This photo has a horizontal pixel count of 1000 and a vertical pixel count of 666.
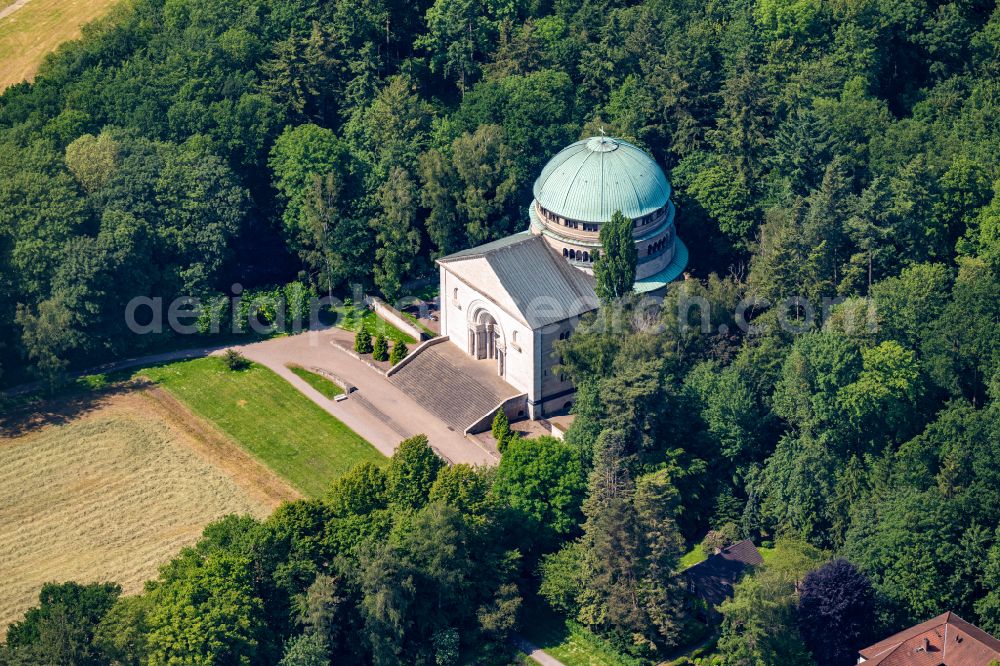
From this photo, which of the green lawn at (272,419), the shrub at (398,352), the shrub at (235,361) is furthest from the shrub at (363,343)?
the shrub at (235,361)

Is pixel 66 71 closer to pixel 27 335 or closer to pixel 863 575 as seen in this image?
pixel 27 335

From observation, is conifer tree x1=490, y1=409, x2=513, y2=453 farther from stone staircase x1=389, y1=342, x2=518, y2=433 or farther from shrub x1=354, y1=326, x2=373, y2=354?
shrub x1=354, y1=326, x2=373, y2=354

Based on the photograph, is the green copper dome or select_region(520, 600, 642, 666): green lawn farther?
the green copper dome

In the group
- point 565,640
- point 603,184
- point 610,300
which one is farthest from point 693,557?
point 603,184

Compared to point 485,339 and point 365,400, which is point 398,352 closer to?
point 365,400

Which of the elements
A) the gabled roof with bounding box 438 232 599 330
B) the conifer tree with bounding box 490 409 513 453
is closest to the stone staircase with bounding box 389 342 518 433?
the conifer tree with bounding box 490 409 513 453

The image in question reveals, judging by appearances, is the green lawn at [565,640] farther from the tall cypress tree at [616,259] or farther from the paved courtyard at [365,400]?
the tall cypress tree at [616,259]

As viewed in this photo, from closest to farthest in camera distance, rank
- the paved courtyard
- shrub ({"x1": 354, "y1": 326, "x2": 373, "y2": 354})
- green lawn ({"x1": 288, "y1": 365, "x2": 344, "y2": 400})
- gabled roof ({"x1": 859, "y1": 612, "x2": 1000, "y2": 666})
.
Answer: gabled roof ({"x1": 859, "y1": 612, "x2": 1000, "y2": 666})
the paved courtyard
green lawn ({"x1": 288, "y1": 365, "x2": 344, "y2": 400})
shrub ({"x1": 354, "y1": 326, "x2": 373, "y2": 354})

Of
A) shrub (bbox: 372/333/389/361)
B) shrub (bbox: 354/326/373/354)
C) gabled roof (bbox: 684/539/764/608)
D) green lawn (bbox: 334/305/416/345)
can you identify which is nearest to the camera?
gabled roof (bbox: 684/539/764/608)

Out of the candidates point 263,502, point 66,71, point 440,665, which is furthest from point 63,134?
point 440,665
